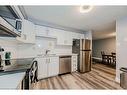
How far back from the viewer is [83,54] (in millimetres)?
4359

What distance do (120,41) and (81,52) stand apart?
1.75 metres

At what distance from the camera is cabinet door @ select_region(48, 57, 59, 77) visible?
3475 mm

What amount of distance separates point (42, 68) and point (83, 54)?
2086mm

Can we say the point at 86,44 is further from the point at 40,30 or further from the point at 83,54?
the point at 40,30

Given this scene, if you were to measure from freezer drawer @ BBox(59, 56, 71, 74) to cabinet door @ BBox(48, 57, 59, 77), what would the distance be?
163 mm

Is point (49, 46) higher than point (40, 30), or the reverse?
point (40, 30)

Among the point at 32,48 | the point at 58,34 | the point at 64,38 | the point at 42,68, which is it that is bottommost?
the point at 42,68

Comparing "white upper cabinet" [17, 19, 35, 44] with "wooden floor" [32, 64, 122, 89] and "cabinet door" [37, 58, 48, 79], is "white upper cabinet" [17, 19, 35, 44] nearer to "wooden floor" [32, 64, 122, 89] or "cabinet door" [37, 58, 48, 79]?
"cabinet door" [37, 58, 48, 79]

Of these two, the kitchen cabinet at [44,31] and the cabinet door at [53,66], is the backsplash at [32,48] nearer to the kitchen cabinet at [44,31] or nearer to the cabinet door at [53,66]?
the kitchen cabinet at [44,31]

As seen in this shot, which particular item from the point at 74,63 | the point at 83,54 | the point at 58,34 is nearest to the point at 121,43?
the point at 83,54

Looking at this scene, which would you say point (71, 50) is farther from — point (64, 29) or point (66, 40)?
point (64, 29)

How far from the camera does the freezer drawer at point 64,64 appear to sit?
150 inches

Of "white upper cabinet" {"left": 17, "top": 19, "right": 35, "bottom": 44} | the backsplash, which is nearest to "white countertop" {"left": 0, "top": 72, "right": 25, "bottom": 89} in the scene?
the backsplash
